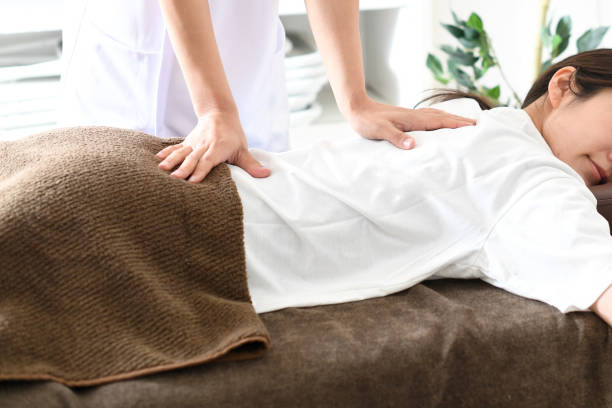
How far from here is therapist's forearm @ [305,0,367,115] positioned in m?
1.56

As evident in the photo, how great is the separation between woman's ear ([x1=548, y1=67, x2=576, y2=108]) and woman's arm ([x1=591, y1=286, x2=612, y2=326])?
52 centimetres

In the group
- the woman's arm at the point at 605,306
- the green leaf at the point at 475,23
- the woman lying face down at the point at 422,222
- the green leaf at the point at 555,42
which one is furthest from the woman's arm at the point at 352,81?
the green leaf at the point at 555,42

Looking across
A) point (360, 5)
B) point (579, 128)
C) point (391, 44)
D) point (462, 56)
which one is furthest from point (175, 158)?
point (391, 44)

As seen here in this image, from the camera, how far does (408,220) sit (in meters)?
1.23

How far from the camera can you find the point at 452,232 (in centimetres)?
122

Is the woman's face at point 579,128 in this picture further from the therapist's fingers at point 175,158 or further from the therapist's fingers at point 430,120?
the therapist's fingers at point 175,158

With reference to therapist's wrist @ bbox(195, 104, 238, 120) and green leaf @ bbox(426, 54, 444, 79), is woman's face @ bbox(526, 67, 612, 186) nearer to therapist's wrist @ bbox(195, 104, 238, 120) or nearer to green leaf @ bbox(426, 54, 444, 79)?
therapist's wrist @ bbox(195, 104, 238, 120)

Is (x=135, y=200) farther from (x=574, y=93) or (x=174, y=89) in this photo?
(x=574, y=93)

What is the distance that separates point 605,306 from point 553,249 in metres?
0.11

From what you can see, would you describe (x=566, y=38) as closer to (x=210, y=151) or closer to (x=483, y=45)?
(x=483, y=45)

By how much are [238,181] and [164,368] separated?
0.40 m

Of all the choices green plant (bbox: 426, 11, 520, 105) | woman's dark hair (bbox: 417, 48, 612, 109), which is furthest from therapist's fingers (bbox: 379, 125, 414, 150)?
green plant (bbox: 426, 11, 520, 105)

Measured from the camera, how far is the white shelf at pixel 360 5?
8.27 feet

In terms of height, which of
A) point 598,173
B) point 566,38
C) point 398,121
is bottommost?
point 566,38
